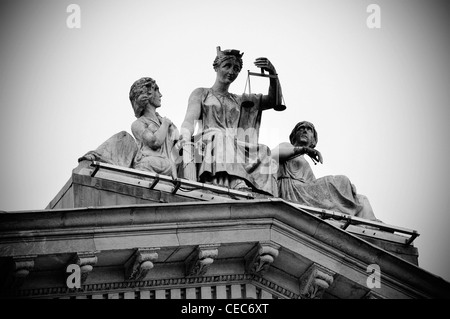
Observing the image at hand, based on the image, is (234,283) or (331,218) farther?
(331,218)

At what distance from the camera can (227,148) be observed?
32.8m

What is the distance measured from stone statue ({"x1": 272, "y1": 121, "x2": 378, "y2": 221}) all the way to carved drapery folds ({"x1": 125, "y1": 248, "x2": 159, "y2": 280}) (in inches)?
190

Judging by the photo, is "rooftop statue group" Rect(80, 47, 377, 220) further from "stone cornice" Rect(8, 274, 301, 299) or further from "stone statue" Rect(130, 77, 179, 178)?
"stone cornice" Rect(8, 274, 301, 299)

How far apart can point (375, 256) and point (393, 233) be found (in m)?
2.13

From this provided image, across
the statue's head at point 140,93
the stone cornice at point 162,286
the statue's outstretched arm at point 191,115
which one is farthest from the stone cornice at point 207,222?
the statue's head at point 140,93

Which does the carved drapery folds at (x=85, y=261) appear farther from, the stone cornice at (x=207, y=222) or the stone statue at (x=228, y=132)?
the stone statue at (x=228, y=132)

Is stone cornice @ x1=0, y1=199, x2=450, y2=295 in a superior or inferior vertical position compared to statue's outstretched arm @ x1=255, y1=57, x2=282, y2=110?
inferior

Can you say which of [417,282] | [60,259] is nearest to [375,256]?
[417,282]

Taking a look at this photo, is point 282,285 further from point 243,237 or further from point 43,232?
point 43,232

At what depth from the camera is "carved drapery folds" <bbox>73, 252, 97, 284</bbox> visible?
93.2 feet

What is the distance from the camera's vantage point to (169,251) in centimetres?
2912

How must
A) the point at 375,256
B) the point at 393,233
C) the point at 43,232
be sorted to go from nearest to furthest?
the point at 43,232, the point at 375,256, the point at 393,233

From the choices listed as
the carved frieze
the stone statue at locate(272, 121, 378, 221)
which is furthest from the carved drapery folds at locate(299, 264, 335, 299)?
the carved frieze

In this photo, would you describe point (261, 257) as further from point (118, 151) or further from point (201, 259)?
point (118, 151)
